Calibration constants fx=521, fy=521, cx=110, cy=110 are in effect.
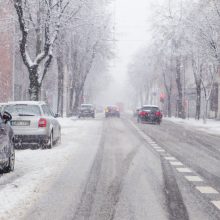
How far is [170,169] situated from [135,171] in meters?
0.90

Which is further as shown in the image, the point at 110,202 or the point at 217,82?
the point at 217,82

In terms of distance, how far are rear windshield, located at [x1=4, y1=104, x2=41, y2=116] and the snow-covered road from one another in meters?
1.77

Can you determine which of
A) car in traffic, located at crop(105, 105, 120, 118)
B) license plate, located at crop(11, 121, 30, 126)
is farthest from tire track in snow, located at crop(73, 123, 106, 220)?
car in traffic, located at crop(105, 105, 120, 118)

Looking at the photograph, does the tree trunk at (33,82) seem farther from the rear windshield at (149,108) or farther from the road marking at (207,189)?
the road marking at (207,189)

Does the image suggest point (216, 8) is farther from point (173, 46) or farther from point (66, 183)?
point (66, 183)

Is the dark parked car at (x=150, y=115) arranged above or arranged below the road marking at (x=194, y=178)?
above

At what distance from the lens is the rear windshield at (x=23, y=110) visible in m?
15.8

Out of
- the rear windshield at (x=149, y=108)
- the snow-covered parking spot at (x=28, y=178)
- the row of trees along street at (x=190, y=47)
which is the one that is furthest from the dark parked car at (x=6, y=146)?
the rear windshield at (x=149, y=108)

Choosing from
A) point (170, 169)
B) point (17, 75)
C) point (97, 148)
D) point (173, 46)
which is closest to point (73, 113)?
point (17, 75)

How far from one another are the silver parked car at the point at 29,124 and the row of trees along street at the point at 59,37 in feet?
35.5

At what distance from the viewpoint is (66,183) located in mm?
9133

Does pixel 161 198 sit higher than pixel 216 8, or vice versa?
pixel 216 8

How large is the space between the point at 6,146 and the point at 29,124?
5.71 metres

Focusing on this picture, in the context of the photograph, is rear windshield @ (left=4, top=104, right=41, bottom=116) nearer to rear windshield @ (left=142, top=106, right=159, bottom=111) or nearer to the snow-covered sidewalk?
the snow-covered sidewalk
